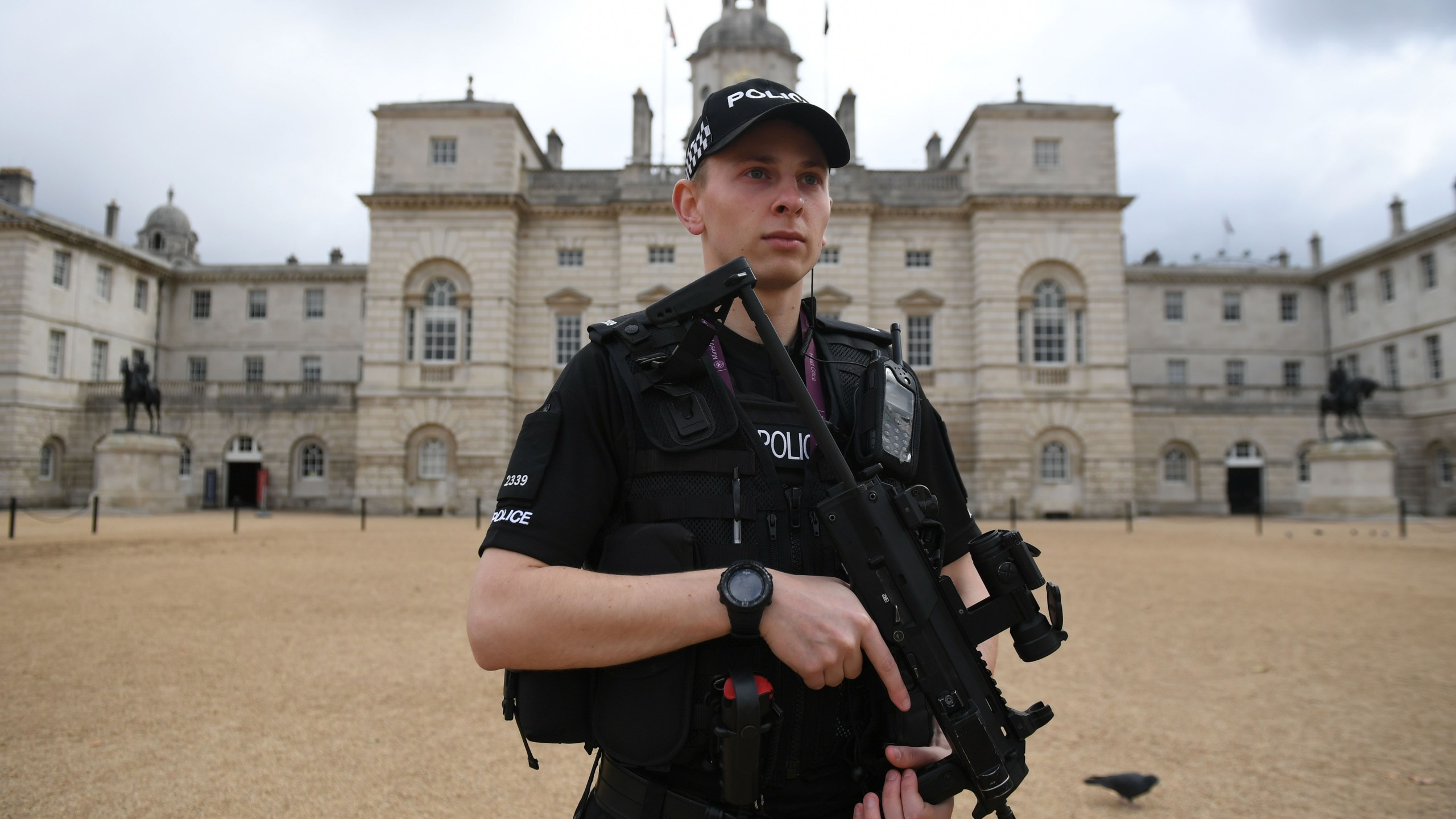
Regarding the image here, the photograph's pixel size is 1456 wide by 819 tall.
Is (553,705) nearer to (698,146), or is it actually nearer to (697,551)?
(697,551)

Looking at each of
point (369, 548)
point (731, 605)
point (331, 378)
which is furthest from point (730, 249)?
point (331, 378)

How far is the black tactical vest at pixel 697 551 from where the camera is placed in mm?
1545

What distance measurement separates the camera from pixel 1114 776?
4.23 metres

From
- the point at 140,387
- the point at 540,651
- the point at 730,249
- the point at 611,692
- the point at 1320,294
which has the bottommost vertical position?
the point at 611,692

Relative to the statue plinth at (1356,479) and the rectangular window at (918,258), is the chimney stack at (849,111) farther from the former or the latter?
the statue plinth at (1356,479)

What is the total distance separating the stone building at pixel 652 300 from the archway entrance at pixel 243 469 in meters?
0.10

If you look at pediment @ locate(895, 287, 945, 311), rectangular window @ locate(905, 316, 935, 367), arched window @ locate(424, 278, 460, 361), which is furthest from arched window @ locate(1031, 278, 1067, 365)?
arched window @ locate(424, 278, 460, 361)

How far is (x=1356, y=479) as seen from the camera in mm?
26594

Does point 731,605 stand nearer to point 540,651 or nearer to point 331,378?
point 540,651

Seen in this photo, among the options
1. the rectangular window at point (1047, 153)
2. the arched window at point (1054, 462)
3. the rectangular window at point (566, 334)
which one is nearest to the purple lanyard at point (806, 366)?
the rectangular window at point (566, 334)

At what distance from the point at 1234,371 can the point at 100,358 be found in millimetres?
54278

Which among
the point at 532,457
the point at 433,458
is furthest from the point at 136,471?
the point at 532,457

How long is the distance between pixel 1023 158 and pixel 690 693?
32683 mm

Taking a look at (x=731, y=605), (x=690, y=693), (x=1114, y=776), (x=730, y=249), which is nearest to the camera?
(x=731, y=605)
